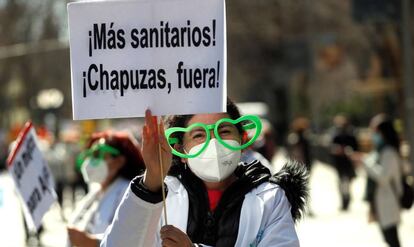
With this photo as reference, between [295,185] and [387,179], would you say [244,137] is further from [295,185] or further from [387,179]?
[387,179]

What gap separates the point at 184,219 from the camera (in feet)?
14.4

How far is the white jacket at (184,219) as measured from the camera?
13.2ft

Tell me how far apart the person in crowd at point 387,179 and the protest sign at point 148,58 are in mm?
7280

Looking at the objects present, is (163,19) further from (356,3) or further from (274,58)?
(274,58)

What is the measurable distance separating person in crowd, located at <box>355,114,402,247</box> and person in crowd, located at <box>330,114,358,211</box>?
858 cm

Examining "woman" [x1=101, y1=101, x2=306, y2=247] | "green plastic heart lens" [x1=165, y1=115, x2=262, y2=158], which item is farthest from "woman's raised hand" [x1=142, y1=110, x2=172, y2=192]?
"green plastic heart lens" [x1=165, y1=115, x2=262, y2=158]

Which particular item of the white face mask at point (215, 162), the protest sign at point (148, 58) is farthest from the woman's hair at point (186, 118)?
the protest sign at point (148, 58)

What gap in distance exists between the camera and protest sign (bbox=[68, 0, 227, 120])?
4246 millimetres

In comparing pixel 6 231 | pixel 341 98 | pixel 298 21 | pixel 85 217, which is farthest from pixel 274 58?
pixel 85 217

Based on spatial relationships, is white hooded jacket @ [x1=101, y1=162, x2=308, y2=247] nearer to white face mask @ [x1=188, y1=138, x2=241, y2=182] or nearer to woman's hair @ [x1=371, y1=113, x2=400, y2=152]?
white face mask @ [x1=188, y1=138, x2=241, y2=182]

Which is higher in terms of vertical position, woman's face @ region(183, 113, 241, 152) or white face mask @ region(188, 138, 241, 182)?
woman's face @ region(183, 113, 241, 152)

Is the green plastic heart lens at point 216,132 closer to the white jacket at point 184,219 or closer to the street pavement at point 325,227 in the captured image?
the white jacket at point 184,219

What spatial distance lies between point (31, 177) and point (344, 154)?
1341 cm

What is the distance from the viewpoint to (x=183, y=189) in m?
4.50
